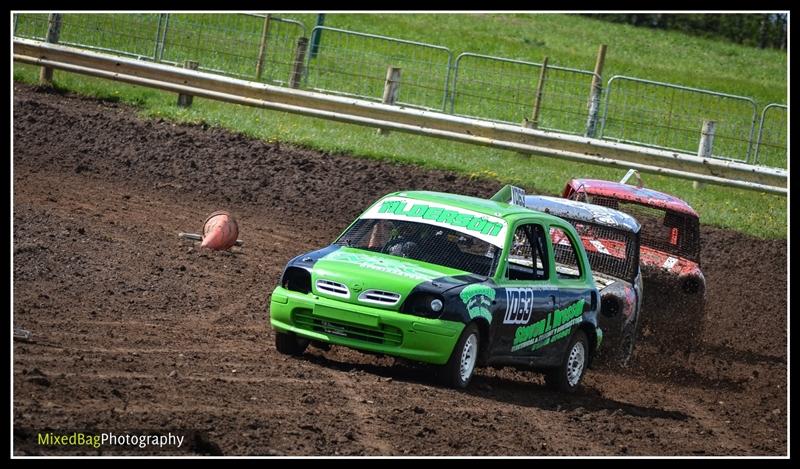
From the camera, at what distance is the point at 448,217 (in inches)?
404

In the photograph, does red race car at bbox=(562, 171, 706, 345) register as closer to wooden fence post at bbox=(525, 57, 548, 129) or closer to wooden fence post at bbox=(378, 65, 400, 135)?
wooden fence post at bbox=(525, 57, 548, 129)

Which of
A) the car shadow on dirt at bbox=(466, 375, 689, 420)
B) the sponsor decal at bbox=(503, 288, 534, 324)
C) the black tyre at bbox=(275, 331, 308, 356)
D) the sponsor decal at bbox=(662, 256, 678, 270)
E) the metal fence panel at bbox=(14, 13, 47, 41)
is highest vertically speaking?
the metal fence panel at bbox=(14, 13, 47, 41)

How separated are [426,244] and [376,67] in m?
13.9

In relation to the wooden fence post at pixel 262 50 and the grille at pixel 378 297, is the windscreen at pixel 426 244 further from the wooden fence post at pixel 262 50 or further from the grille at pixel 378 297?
the wooden fence post at pixel 262 50

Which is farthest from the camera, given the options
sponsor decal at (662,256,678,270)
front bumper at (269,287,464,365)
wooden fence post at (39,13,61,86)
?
wooden fence post at (39,13,61,86)

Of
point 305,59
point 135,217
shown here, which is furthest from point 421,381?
point 305,59

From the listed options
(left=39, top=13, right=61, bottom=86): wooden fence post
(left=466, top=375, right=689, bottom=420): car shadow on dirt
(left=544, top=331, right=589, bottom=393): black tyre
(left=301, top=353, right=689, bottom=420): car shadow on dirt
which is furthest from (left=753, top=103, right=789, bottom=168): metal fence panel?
(left=301, top=353, right=689, bottom=420): car shadow on dirt

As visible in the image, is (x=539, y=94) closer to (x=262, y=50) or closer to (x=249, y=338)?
(x=262, y=50)

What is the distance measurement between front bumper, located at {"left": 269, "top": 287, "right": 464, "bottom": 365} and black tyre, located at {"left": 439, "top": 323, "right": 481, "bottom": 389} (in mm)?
83

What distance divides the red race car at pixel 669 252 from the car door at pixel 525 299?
328 centimetres

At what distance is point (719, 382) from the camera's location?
40.8 feet

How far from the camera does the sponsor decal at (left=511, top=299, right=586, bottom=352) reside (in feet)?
33.1

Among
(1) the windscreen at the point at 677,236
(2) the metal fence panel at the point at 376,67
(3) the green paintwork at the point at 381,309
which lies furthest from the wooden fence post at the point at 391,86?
(3) the green paintwork at the point at 381,309

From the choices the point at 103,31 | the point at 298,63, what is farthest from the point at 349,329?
the point at 103,31
